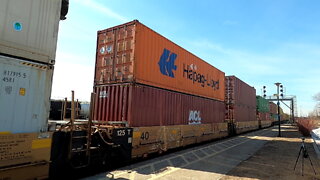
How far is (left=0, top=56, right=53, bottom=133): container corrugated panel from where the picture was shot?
4828 millimetres

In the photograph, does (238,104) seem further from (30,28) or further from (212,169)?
(30,28)

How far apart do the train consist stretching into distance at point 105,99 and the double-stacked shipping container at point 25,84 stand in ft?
0.07

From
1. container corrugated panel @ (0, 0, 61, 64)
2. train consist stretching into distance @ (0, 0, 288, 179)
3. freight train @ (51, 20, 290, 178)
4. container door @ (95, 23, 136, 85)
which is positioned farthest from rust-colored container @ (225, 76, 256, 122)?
container corrugated panel @ (0, 0, 61, 64)

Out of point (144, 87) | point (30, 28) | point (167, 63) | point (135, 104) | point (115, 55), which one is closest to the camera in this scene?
point (30, 28)

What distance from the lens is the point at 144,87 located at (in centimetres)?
953

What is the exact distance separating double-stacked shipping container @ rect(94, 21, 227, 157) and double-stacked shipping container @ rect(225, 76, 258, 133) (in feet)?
29.9

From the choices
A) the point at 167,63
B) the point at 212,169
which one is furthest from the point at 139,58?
the point at 212,169

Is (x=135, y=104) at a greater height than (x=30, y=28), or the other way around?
(x=30, y=28)

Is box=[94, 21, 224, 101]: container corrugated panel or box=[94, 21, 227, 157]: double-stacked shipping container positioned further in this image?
box=[94, 21, 224, 101]: container corrugated panel

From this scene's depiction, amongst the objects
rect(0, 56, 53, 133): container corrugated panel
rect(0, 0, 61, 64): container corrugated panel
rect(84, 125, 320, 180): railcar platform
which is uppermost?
rect(0, 0, 61, 64): container corrugated panel

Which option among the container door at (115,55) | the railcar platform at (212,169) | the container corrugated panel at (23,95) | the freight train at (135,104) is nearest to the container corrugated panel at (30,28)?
the container corrugated panel at (23,95)

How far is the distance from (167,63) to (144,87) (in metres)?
2.49

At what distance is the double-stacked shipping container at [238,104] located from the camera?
826 inches

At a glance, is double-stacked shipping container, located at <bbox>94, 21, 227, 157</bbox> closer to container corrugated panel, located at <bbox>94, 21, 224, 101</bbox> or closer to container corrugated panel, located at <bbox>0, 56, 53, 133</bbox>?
container corrugated panel, located at <bbox>94, 21, 224, 101</bbox>
